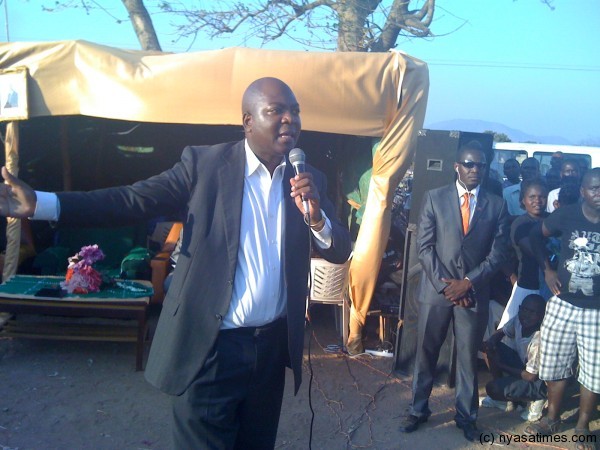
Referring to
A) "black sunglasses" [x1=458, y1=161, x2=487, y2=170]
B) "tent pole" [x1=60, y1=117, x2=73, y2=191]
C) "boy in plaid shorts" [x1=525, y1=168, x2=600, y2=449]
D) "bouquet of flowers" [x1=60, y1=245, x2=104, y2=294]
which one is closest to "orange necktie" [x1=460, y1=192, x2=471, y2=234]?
"black sunglasses" [x1=458, y1=161, x2=487, y2=170]

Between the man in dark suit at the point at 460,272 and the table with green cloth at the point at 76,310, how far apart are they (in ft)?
8.42

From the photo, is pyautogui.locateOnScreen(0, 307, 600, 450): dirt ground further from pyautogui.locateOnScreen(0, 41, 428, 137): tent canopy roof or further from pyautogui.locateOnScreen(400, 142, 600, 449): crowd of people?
pyautogui.locateOnScreen(0, 41, 428, 137): tent canopy roof

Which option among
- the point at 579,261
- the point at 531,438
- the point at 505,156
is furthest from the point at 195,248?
the point at 505,156

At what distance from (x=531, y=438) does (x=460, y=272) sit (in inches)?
55.3

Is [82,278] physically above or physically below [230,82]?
below

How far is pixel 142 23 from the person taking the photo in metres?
10.0

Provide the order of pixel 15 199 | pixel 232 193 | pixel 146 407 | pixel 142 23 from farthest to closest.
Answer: pixel 142 23, pixel 146 407, pixel 232 193, pixel 15 199

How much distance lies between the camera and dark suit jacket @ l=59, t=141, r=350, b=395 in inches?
82.0

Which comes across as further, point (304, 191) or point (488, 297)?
point (488, 297)

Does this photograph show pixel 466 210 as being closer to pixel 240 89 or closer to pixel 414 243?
pixel 414 243

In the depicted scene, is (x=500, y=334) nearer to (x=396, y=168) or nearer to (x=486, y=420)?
(x=486, y=420)

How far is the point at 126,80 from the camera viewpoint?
518 centimetres

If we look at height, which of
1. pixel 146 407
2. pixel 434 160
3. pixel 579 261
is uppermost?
pixel 434 160

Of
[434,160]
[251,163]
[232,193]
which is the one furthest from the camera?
[434,160]
